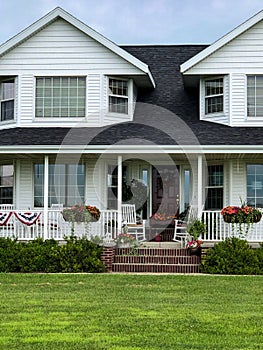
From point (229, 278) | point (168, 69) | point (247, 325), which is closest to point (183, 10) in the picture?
point (168, 69)

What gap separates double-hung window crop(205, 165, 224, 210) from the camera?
1884 cm

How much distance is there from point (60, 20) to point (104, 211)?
6.26 m

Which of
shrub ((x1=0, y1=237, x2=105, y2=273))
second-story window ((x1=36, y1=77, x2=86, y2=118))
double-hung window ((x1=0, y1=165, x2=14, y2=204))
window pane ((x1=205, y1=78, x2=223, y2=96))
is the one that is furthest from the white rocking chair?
window pane ((x1=205, y1=78, x2=223, y2=96))

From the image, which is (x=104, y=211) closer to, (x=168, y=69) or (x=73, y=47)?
(x=73, y=47)

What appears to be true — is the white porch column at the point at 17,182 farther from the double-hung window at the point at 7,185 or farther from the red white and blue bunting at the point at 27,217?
the red white and blue bunting at the point at 27,217

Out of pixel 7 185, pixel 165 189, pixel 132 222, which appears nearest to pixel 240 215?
pixel 132 222

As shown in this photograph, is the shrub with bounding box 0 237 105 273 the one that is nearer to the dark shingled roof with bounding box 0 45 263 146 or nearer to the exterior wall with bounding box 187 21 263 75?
the dark shingled roof with bounding box 0 45 263 146

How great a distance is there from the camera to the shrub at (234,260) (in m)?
15.5

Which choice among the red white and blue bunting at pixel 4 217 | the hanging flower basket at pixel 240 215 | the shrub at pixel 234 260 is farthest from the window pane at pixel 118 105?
the shrub at pixel 234 260

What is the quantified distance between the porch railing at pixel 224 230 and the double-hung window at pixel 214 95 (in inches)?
144

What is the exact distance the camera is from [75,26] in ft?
62.6

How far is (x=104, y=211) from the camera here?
17.2 metres

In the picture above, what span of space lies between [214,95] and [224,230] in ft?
15.3

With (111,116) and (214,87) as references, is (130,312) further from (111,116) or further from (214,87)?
(214,87)
